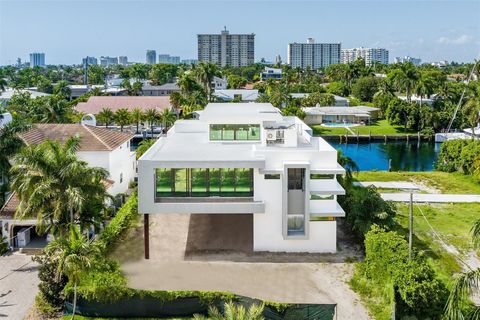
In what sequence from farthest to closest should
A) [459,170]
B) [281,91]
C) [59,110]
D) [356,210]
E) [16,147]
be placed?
[281,91], [59,110], [459,170], [16,147], [356,210]

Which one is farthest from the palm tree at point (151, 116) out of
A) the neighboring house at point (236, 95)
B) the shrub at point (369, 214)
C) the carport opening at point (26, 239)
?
the shrub at point (369, 214)

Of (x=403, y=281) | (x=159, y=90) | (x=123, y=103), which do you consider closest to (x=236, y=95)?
(x=159, y=90)

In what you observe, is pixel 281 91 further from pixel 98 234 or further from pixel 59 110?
pixel 98 234

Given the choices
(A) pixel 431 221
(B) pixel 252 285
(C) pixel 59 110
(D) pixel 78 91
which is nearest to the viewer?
(B) pixel 252 285

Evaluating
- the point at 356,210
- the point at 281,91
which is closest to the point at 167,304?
the point at 356,210

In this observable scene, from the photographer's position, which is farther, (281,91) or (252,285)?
(281,91)

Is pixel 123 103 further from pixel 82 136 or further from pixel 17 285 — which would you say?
pixel 17 285
